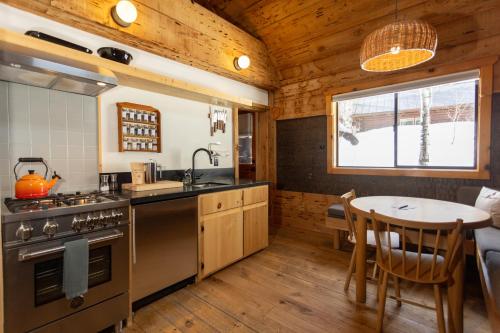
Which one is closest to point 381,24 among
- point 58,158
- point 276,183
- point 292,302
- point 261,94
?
point 261,94

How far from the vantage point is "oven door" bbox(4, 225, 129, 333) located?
1290 millimetres

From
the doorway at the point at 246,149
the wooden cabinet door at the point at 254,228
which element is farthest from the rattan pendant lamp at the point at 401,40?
the doorway at the point at 246,149

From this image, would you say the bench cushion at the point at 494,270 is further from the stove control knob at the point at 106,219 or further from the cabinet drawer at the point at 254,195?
the stove control knob at the point at 106,219

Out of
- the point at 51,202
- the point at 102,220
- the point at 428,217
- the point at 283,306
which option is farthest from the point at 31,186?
the point at 428,217

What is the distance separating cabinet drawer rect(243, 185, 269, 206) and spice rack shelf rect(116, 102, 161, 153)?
3.61 ft

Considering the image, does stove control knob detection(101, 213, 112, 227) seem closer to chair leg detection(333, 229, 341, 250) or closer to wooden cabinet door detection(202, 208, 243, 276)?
wooden cabinet door detection(202, 208, 243, 276)

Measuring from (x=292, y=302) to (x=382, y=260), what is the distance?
809 mm

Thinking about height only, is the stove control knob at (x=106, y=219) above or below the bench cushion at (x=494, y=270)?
above

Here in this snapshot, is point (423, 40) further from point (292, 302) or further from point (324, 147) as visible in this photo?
point (292, 302)

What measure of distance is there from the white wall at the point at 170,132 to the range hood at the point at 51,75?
36 cm

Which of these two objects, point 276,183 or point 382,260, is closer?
point 382,260

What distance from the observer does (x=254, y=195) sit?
2.91 meters

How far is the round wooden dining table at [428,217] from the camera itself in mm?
1541

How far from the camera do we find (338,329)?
5.53ft
